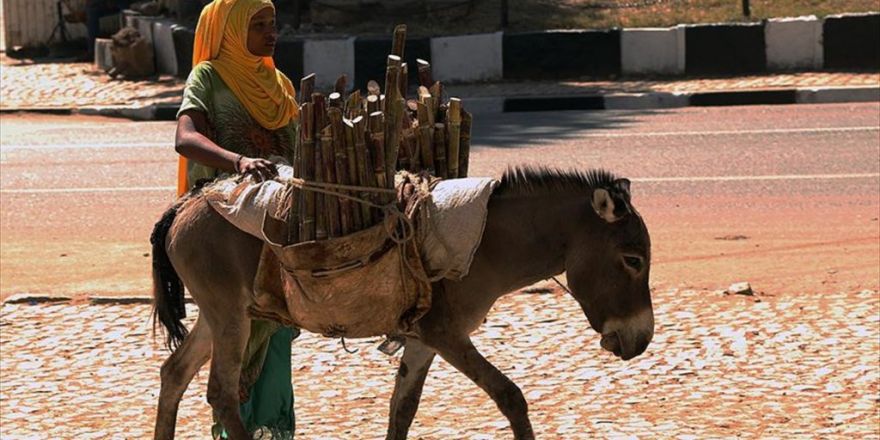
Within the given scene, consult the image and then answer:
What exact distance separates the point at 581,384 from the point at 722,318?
1.33 metres

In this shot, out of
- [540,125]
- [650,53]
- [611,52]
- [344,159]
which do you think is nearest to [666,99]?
[650,53]

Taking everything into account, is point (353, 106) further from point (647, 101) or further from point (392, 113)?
point (647, 101)

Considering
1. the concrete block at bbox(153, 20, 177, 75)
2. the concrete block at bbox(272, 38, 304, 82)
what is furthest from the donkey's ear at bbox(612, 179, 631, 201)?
the concrete block at bbox(153, 20, 177, 75)

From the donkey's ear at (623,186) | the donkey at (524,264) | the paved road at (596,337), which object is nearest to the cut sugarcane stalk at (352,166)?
the donkey at (524,264)

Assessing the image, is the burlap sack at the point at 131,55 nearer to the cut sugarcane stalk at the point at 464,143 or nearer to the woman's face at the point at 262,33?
the woman's face at the point at 262,33

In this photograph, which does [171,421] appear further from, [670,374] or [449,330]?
[670,374]

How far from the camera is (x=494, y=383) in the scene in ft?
17.5

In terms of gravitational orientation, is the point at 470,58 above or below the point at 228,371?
above

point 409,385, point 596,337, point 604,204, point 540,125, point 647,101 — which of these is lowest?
point 596,337

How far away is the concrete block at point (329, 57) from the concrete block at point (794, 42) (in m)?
4.48

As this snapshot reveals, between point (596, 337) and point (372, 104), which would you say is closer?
point (372, 104)

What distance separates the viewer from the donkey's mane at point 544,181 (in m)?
5.41

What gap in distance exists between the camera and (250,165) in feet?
18.2

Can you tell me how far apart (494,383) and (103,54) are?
618 inches
